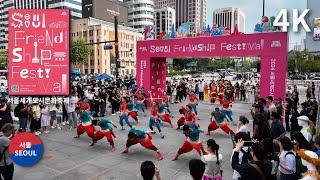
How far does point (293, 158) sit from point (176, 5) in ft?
561

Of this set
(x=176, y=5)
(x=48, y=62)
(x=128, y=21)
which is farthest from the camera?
(x=176, y=5)

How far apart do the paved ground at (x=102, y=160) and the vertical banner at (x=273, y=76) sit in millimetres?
3424

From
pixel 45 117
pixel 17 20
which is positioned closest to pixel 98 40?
pixel 45 117

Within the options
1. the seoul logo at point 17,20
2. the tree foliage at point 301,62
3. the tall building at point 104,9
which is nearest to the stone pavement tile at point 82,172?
the seoul logo at point 17,20

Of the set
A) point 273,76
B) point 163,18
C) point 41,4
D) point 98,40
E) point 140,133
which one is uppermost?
point 163,18

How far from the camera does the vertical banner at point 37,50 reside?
6.39 m

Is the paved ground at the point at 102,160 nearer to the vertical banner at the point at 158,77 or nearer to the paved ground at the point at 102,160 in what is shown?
the paved ground at the point at 102,160

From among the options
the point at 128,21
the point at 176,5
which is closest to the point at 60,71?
the point at 128,21

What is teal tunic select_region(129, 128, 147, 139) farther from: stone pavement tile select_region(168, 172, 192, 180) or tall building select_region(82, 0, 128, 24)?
tall building select_region(82, 0, 128, 24)

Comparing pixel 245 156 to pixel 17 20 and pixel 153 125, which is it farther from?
pixel 153 125

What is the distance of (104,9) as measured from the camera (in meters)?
93.9

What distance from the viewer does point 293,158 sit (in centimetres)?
509

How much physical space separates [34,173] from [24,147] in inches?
98.1

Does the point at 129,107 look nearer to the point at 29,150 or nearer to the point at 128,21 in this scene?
the point at 29,150
